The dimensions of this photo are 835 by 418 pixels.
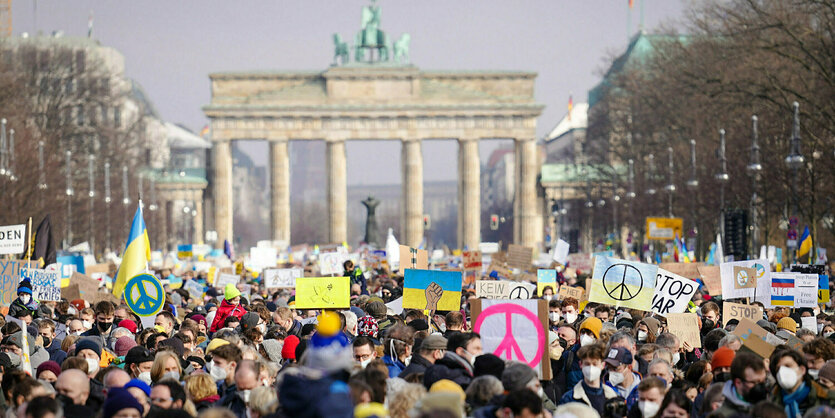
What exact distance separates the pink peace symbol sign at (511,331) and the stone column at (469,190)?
99298 mm

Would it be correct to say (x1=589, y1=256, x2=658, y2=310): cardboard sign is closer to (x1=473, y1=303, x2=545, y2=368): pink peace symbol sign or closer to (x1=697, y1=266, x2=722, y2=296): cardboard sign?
(x1=473, y1=303, x2=545, y2=368): pink peace symbol sign

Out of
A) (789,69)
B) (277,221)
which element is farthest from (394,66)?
(789,69)

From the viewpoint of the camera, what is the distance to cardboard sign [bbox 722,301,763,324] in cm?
1725

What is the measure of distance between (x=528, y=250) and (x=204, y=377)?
895 inches

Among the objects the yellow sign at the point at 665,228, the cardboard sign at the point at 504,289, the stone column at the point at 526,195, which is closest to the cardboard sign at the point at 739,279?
the cardboard sign at the point at 504,289

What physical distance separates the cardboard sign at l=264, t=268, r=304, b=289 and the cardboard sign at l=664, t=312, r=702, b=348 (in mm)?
13640

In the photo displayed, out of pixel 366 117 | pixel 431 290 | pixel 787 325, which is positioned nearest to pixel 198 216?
pixel 366 117

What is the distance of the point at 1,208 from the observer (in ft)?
163

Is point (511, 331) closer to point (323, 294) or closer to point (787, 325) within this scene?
point (787, 325)

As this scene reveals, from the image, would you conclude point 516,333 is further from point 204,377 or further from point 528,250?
point 528,250

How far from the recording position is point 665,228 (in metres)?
48.5

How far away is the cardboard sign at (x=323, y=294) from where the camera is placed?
18578 mm

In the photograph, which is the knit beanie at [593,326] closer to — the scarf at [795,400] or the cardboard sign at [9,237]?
the scarf at [795,400]

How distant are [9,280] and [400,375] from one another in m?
10.7
